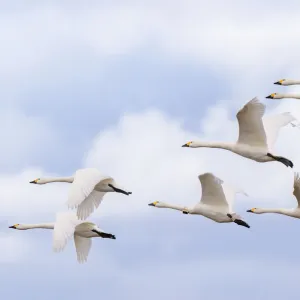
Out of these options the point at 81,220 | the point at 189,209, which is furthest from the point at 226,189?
the point at 81,220

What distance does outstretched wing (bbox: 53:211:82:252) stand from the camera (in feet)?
132

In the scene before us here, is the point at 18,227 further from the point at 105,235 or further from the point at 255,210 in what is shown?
the point at 255,210

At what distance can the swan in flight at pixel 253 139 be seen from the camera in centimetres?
3972

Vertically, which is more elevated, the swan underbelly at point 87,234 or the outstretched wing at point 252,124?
the outstretched wing at point 252,124

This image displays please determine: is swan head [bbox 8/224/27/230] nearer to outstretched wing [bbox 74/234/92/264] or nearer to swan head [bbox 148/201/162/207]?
outstretched wing [bbox 74/234/92/264]

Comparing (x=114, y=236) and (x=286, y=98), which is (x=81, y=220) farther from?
(x=286, y=98)

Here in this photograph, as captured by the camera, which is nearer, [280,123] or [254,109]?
[254,109]

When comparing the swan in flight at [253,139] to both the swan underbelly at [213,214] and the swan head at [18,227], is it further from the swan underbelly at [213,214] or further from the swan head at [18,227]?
the swan head at [18,227]

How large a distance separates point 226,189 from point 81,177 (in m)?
5.58

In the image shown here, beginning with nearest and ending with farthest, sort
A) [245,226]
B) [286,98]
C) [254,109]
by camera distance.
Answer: [254,109] → [245,226] → [286,98]

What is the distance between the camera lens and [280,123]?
45.2 meters

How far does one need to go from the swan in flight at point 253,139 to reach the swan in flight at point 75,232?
4.11m

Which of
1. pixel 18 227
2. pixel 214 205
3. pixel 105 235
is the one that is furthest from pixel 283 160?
pixel 18 227

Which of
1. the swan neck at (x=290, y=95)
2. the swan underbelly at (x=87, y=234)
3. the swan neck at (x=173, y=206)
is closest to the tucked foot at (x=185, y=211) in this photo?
the swan neck at (x=173, y=206)
